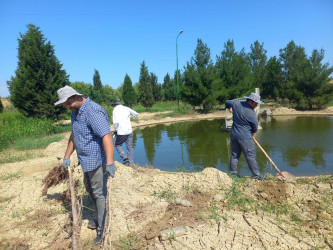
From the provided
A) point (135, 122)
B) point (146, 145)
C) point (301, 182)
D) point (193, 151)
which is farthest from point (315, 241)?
point (135, 122)

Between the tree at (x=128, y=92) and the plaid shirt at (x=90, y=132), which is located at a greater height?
the tree at (x=128, y=92)

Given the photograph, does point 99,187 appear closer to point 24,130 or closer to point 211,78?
point 24,130

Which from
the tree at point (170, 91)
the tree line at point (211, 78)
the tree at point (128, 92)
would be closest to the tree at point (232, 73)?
the tree line at point (211, 78)

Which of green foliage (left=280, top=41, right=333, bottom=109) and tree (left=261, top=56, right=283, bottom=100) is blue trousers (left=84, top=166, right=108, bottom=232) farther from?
tree (left=261, top=56, right=283, bottom=100)

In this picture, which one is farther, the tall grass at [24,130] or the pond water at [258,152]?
the tall grass at [24,130]

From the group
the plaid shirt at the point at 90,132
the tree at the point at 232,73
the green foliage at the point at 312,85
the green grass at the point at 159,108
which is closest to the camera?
the plaid shirt at the point at 90,132

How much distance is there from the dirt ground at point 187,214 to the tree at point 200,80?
1529 centimetres

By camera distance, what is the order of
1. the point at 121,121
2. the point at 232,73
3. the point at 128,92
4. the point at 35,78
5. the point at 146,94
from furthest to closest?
1. the point at 128,92
2. the point at 146,94
3. the point at 232,73
4. the point at 35,78
5. the point at 121,121

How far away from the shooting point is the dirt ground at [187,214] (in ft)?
8.30

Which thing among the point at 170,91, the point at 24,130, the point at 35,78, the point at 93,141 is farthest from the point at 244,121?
the point at 170,91

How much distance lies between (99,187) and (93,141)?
551mm

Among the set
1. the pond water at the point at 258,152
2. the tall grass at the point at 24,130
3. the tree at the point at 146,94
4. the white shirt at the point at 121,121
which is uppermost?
the tree at the point at 146,94

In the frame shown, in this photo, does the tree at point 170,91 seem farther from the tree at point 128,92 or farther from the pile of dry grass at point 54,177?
the pile of dry grass at point 54,177

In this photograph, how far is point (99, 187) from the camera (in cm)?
255
